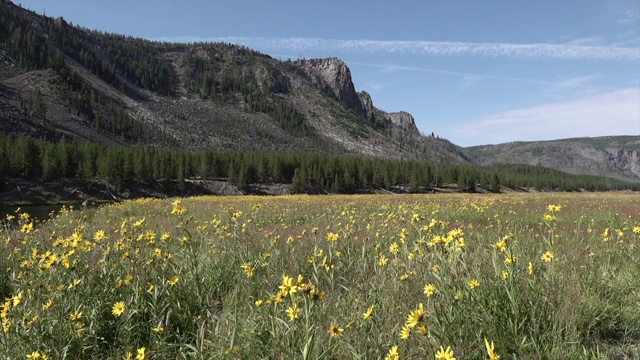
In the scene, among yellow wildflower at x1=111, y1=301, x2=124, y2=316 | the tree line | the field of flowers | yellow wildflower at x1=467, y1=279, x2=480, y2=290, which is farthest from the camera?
the tree line

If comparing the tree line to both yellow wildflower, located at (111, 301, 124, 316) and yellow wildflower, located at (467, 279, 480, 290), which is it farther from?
yellow wildflower, located at (467, 279, 480, 290)

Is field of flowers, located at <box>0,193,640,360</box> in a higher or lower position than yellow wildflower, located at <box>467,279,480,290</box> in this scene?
lower

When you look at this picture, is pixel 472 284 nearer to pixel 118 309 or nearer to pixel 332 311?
pixel 332 311

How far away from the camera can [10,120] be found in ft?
360

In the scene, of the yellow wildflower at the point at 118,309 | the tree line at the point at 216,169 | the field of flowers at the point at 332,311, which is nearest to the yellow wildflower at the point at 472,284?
the field of flowers at the point at 332,311

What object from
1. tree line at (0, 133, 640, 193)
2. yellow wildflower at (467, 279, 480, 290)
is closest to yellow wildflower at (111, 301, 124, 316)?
yellow wildflower at (467, 279, 480, 290)

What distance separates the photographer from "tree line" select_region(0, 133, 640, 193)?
236ft

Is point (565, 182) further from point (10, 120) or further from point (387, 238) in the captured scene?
point (10, 120)

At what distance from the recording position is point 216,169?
3723 inches

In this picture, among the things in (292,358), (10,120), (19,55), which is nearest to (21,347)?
(292,358)

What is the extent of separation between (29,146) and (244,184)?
42.5 meters

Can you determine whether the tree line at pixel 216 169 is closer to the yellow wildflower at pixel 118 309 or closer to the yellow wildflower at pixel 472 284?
the yellow wildflower at pixel 118 309

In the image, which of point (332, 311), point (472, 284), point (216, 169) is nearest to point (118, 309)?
point (332, 311)

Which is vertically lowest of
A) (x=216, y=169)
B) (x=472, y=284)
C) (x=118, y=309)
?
(x=216, y=169)
